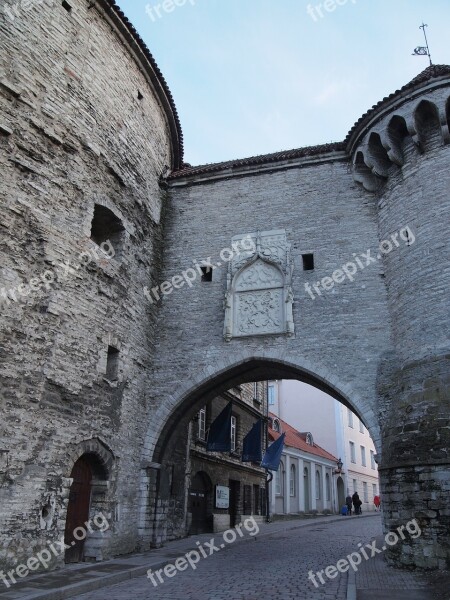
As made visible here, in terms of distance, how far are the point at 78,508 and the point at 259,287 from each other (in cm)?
560

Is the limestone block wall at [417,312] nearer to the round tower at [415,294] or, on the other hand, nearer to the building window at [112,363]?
the round tower at [415,294]

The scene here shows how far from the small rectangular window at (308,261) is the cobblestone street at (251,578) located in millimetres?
5768

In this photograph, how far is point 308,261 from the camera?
11469 mm

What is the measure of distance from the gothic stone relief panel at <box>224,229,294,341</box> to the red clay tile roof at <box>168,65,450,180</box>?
6.50 feet

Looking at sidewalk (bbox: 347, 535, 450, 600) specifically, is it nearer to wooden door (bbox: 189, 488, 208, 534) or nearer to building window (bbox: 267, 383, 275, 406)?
wooden door (bbox: 189, 488, 208, 534)

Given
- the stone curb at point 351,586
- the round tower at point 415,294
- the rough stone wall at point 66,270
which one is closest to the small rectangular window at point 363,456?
the round tower at point 415,294

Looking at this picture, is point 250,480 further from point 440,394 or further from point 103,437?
point 440,394

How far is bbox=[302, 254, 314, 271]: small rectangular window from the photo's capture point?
37.4ft

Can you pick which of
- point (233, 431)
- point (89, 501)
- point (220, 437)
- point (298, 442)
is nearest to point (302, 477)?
point (298, 442)

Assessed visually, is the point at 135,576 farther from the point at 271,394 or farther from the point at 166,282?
the point at 271,394

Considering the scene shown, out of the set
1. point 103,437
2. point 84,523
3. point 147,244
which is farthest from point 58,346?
point 147,244

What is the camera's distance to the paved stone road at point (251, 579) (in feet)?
20.1

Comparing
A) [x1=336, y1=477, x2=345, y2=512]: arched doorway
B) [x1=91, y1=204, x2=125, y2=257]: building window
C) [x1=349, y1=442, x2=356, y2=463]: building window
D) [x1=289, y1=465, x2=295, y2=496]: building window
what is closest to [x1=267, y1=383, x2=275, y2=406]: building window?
[x1=349, y1=442, x2=356, y2=463]: building window

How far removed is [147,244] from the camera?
11805mm
